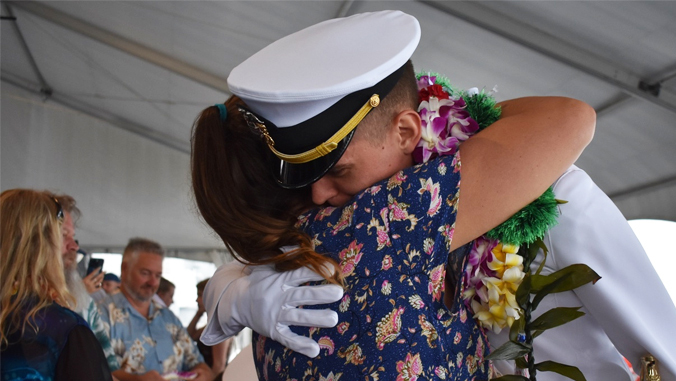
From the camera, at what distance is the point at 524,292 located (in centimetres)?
103

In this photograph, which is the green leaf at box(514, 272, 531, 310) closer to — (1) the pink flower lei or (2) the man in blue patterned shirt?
(1) the pink flower lei

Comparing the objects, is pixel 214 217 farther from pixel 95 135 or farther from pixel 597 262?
pixel 95 135

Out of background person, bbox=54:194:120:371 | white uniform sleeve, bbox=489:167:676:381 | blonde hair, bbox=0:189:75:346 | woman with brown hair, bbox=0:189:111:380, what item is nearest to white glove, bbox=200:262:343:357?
white uniform sleeve, bbox=489:167:676:381

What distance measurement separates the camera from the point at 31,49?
755 centimetres

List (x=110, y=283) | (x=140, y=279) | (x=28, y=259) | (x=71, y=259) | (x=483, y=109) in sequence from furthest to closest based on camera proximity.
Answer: (x=110, y=283), (x=140, y=279), (x=71, y=259), (x=28, y=259), (x=483, y=109)

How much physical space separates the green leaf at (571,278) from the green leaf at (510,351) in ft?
0.28

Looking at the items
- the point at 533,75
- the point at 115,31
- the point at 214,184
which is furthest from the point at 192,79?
the point at 214,184

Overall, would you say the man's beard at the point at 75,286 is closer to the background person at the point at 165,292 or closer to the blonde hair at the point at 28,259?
the blonde hair at the point at 28,259

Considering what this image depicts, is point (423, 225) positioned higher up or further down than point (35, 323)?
higher up

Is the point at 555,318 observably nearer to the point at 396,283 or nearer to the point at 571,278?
the point at 571,278

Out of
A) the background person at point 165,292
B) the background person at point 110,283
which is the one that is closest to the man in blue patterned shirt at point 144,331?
the background person at point 110,283

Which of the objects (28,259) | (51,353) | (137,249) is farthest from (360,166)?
(137,249)

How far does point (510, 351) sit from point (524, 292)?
0.09m

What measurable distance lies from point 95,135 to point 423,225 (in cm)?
828
